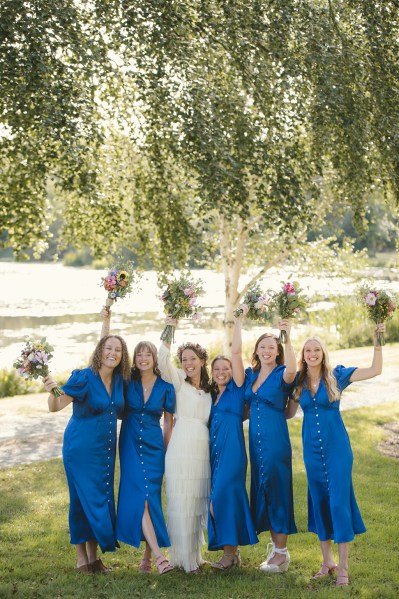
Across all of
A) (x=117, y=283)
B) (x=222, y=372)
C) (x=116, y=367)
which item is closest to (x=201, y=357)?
(x=222, y=372)

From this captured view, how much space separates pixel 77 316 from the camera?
87.3ft

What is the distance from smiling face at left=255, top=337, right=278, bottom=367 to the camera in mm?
6332

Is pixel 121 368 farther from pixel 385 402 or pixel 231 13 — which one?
pixel 385 402

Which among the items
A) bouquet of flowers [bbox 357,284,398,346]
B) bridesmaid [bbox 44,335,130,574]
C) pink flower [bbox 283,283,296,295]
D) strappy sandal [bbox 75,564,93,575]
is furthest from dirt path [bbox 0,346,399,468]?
bouquet of flowers [bbox 357,284,398,346]

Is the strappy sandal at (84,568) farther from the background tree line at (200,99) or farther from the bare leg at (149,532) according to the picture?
the background tree line at (200,99)

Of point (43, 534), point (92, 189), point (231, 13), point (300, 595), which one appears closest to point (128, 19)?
point (231, 13)

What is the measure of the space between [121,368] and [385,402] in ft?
28.8

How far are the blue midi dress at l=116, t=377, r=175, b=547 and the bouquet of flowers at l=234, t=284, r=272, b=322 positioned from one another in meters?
0.90

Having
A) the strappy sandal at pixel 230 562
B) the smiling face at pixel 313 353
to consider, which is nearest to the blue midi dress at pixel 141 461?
the strappy sandal at pixel 230 562

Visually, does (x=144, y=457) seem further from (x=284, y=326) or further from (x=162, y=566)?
(x=284, y=326)

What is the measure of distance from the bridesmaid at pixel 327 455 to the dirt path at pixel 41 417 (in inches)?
188

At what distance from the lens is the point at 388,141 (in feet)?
29.6

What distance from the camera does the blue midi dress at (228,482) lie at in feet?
20.2

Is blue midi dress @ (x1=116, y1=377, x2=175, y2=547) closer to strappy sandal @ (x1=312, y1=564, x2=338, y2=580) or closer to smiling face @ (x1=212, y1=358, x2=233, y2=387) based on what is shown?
smiling face @ (x1=212, y1=358, x2=233, y2=387)
